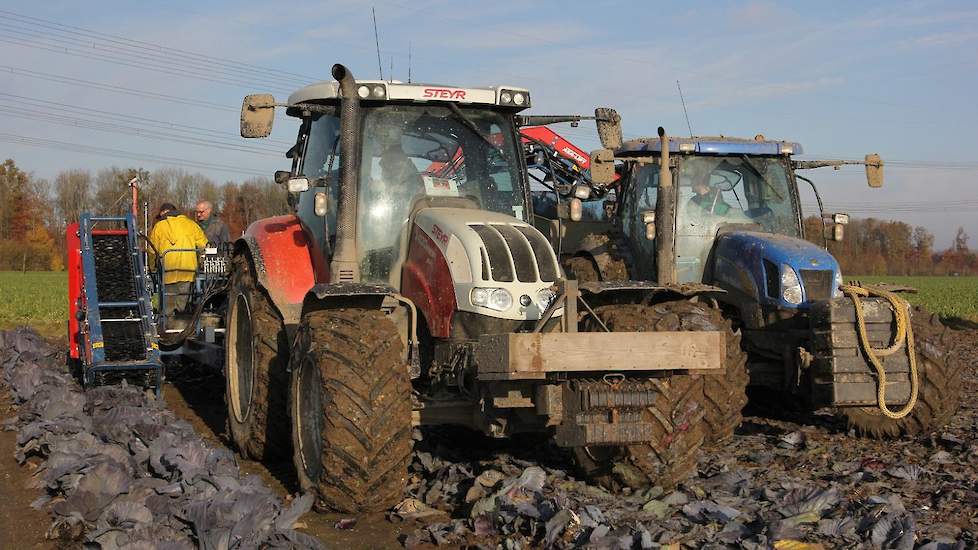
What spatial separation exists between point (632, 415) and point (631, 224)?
185 inches

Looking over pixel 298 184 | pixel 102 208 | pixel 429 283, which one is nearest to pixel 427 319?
pixel 429 283

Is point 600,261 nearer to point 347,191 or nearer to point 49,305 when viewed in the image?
point 347,191

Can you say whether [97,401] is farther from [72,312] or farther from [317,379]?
[317,379]

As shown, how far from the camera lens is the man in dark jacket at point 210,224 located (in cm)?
1301

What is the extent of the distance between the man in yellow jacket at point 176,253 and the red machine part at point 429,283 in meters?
4.83

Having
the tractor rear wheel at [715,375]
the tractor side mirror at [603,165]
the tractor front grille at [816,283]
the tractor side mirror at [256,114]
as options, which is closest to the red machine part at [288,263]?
the tractor side mirror at [256,114]

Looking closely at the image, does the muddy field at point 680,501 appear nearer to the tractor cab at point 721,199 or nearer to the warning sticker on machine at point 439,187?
the warning sticker on machine at point 439,187

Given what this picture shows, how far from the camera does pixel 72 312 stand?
1077 cm

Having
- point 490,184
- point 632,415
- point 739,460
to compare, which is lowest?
point 739,460

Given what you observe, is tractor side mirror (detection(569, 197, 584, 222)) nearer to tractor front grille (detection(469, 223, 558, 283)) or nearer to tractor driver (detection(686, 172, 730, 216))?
tractor front grille (detection(469, 223, 558, 283))

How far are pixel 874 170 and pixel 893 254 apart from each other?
189 feet

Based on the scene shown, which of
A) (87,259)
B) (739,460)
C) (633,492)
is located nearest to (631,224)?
(739,460)

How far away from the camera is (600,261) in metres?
10.3

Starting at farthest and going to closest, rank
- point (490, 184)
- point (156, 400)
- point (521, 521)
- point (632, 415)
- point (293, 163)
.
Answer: point (156, 400), point (293, 163), point (490, 184), point (632, 415), point (521, 521)
